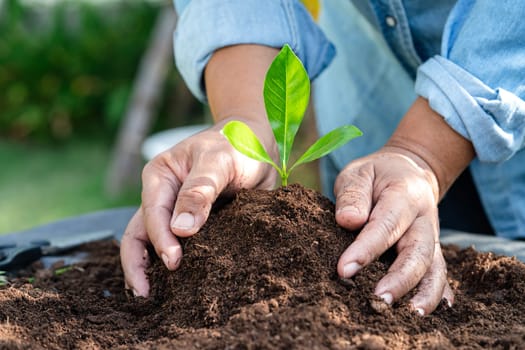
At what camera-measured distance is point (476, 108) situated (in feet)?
4.24

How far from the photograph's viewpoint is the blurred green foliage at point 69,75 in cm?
523

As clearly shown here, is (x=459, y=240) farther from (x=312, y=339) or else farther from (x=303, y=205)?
(x=312, y=339)

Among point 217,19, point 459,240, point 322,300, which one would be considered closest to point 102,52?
point 217,19

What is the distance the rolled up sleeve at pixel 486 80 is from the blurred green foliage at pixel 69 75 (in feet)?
13.3

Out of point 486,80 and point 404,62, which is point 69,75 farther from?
point 486,80

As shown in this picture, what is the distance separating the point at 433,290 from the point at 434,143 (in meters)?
0.36

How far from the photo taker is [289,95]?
122cm

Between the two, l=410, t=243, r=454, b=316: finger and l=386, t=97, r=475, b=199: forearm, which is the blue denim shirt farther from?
l=410, t=243, r=454, b=316: finger

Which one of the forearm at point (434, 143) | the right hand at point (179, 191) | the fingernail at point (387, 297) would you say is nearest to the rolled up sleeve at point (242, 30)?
the right hand at point (179, 191)

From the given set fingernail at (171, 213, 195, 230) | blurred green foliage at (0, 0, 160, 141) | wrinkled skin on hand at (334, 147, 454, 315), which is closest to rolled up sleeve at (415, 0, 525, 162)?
wrinkled skin on hand at (334, 147, 454, 315)

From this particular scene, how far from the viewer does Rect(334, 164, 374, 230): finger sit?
46.2 inches

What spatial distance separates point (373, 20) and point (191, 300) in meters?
0.97

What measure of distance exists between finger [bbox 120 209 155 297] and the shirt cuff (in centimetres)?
67

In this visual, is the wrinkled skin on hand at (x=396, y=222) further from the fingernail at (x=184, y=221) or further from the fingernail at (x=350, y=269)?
the fingernail at (x=184, y=221)
